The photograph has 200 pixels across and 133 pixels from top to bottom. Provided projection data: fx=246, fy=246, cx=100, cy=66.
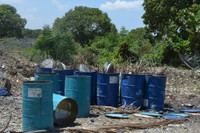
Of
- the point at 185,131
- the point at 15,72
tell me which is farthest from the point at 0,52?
the point at 185,131

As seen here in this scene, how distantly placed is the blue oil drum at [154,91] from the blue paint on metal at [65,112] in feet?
7.67

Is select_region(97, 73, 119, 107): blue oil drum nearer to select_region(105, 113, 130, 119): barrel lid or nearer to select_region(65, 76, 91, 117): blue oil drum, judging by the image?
select_region(105, 113, 130, 119): barrel lid

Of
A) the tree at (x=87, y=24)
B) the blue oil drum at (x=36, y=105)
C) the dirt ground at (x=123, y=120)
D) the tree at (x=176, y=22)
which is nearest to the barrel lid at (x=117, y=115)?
the dirt ground at (x=123, y=120)

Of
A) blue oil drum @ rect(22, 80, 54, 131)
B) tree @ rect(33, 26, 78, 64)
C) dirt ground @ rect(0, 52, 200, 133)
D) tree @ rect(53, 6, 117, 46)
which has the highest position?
tree @ rect(53, 6, 117, 46)

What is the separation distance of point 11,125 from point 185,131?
3.32m

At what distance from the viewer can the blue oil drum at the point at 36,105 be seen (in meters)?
4.09

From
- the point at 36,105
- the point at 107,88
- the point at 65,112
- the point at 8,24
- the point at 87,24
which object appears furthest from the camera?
the point at 8,24

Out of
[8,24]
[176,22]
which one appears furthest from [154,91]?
[8,24]

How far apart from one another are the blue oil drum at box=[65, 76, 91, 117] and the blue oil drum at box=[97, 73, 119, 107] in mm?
991

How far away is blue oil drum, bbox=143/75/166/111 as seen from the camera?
21.2 ft

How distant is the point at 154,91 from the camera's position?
648cm

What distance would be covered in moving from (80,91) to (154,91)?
215 cm

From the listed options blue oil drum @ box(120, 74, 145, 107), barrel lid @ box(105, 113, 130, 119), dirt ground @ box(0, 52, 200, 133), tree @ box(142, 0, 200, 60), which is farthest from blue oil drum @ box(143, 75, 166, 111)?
tree @ box(142, 0, 200, 60)

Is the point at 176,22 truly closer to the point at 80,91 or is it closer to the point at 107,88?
the point at 107,88
